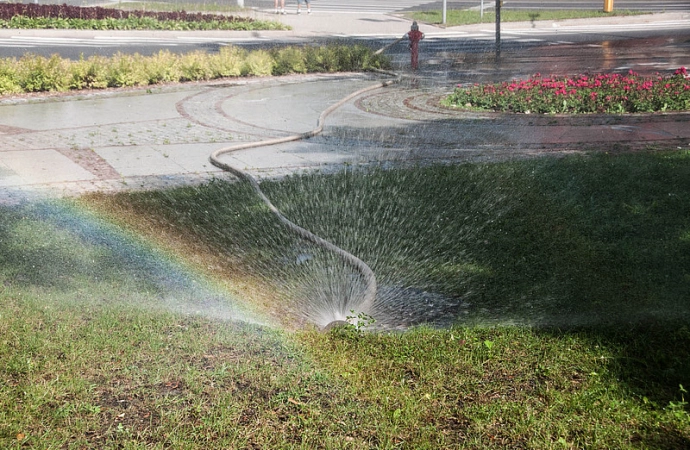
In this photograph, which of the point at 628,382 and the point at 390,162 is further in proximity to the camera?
the point at 390,162

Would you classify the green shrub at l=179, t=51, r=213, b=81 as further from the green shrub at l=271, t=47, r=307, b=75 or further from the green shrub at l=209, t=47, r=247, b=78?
the green shrub at l=271, t=47, r=307, b=75

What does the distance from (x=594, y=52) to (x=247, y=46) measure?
8.95 metres

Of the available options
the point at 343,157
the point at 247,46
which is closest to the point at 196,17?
the point at 247,46

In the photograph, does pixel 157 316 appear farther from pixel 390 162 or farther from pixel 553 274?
pixel 390 162

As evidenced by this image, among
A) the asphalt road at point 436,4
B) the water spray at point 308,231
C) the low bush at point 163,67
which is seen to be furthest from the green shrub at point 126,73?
the asphalt road at point 436,4

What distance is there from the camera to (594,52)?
742 inches

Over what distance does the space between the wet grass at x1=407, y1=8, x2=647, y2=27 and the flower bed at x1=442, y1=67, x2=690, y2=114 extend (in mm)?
14643

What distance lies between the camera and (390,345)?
3.93 metres

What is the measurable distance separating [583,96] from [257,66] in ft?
23.1

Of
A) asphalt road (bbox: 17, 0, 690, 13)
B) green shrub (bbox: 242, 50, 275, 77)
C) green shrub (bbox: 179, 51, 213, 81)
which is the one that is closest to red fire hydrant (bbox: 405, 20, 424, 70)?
green shrub (bbox: 242, 50, 275, 77)

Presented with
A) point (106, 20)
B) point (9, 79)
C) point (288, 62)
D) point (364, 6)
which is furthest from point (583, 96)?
point (364, 6)

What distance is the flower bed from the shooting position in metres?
10.9

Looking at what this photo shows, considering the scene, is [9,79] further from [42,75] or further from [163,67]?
[163,67]

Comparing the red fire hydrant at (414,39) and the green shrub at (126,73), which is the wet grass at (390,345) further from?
the red fire hydrant at (414,39)
